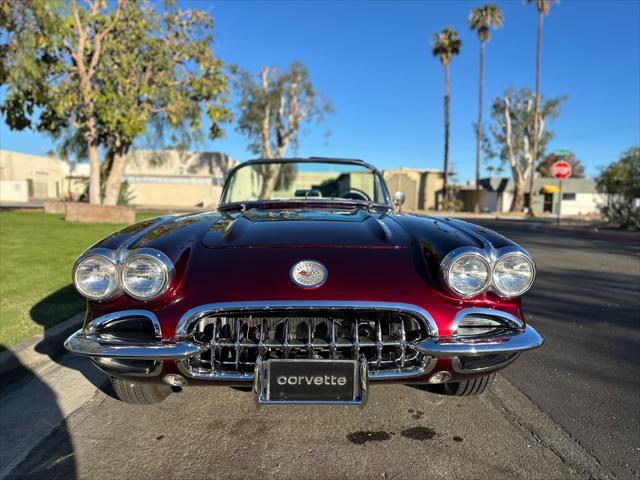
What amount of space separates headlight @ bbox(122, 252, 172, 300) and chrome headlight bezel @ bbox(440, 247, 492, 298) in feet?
4.14

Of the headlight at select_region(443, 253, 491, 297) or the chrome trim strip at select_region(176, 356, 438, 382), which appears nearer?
the chrome trim strip at select_region(176, 356, 438, 382)

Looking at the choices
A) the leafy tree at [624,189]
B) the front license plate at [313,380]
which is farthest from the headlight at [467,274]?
the leafy tree at [624,189]

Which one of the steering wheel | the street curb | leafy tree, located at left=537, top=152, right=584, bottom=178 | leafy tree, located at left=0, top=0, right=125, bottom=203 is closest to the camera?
the street curb

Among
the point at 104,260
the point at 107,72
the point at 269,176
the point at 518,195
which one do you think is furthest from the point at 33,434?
the point at 518,195

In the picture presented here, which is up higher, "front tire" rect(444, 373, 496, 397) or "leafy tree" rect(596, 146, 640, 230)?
"leafy tree" rect(596, 146, 640, 230)

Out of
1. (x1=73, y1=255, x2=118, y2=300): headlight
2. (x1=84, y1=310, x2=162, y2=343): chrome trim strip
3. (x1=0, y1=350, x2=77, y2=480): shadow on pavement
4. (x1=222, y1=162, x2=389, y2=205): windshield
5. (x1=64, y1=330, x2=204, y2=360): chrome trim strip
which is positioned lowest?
(x1=0, y1=350, x2=77, y2=480): shadow on pavement

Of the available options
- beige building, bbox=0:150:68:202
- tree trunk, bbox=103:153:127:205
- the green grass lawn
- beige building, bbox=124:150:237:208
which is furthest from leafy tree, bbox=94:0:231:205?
beige building, bbox=0:150:68:202

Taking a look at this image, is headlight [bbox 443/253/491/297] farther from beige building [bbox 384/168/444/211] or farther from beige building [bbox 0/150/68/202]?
beige building [bbox 0/150/68/202]

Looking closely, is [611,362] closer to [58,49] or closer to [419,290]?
[419,290]

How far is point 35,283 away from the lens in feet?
17.1

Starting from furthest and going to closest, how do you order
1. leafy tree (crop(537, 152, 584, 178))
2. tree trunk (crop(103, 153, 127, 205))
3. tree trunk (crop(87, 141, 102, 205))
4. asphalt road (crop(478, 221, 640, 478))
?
1. leafy tree (crop(537, 152, 584, 178))
2. tree trunk (crop(103, 153, 127, 205))
3. tree trunk (crop(87, 141, 102, 205))
4. asphalt road (crop(478, 221, 640, 478))

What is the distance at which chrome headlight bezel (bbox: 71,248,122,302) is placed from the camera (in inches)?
81.8

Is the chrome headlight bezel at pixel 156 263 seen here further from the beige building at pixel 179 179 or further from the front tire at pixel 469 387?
the beige building at pixel 179 179

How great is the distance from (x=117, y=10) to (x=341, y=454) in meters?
14.9
